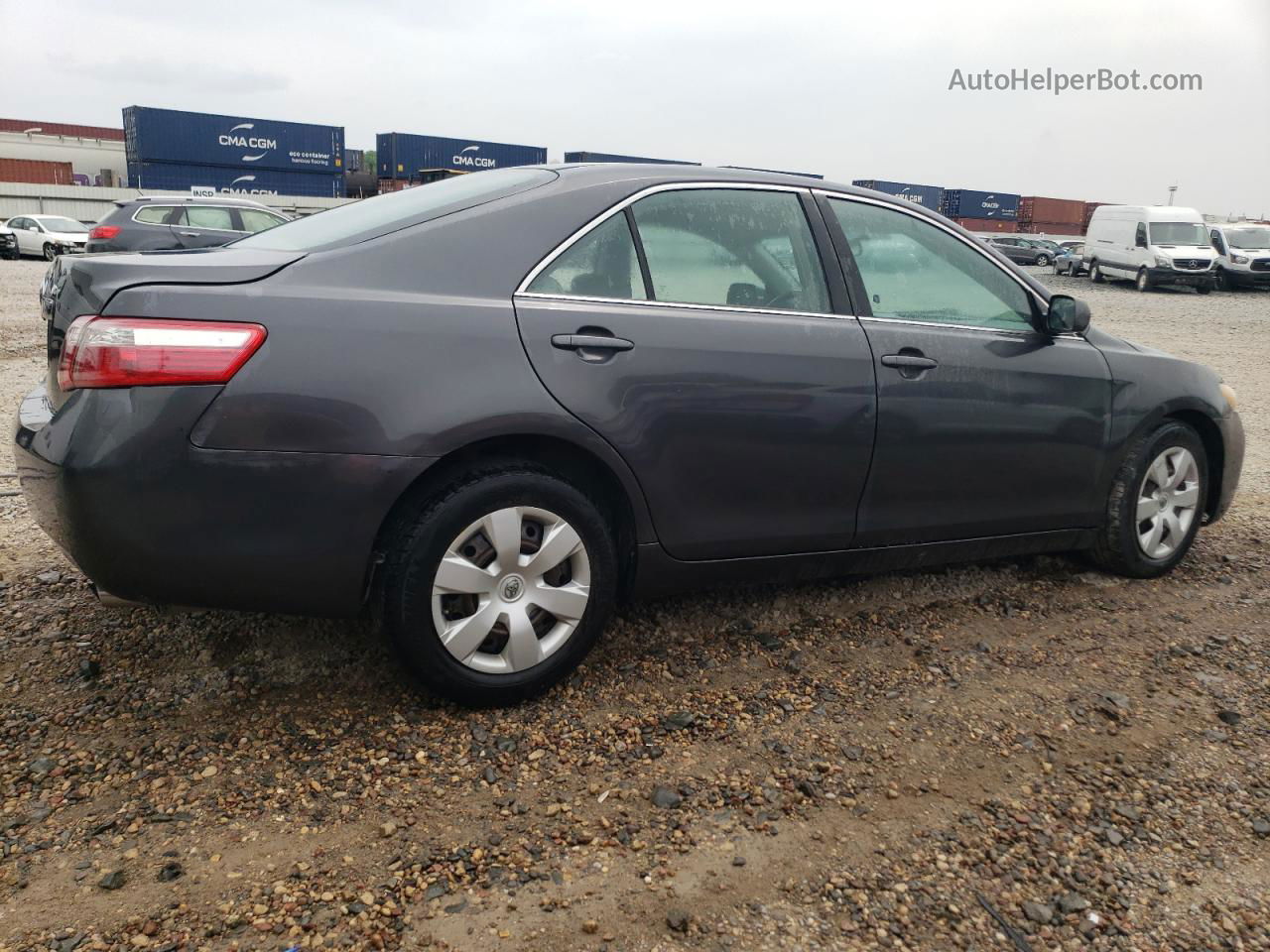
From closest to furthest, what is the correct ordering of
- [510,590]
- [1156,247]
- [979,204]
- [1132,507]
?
[510,590], [1132,507], [1156,247], [979,204]

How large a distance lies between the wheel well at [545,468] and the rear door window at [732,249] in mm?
585

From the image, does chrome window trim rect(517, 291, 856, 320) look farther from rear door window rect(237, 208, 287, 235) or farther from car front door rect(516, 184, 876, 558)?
rear door window rect(237, 208, 287, 235)

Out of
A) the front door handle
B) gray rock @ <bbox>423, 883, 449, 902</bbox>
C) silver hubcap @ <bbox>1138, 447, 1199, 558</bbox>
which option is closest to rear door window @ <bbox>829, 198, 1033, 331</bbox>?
the front door handle

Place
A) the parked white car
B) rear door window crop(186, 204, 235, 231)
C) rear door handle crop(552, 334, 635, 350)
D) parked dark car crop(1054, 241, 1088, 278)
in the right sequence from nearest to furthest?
rear door handle crop(552, 334, 635, 350), rear door window crop(186, 204, 235, 231), the parked white car, parked dark car crop(1054, 241, 1088, 278)

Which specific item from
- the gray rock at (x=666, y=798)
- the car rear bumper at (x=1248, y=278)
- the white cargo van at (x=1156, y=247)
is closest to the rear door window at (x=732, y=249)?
the gray rock at (x=666, y=798)

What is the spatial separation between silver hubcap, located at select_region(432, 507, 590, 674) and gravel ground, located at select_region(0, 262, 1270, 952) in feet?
0.73

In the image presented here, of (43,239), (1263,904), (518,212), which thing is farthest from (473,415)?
(43,239)

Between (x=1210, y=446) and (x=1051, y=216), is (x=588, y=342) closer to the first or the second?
(x=1210, y=446)

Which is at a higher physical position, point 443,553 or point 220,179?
point 220,179

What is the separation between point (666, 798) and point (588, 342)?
126cm

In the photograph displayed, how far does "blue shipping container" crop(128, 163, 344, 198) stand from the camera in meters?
42.4

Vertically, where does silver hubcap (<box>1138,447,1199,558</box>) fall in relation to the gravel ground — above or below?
above

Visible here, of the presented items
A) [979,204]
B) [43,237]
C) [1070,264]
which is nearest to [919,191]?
[979,204]

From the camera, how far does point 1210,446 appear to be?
14.3 ft
